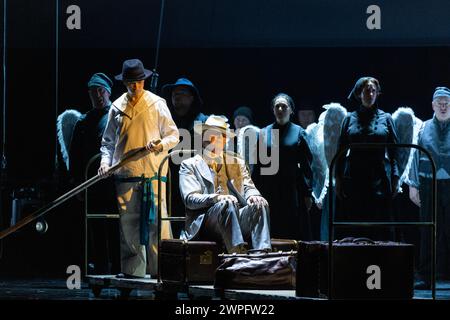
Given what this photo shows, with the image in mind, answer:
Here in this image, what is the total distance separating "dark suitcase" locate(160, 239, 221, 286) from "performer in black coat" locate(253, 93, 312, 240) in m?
2.07

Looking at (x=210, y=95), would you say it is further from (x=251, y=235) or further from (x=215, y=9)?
(x=251, y=235)

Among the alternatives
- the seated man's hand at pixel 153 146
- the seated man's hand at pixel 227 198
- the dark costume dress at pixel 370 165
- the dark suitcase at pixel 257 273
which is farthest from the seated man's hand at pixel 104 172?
the dark costume dress at pixel 370 165

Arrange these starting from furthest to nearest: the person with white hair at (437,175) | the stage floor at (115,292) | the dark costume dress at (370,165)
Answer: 1. the person with white hair at (437,175)
2. the dark costume dress at (370,165)
3. the stage floor at (115,292)

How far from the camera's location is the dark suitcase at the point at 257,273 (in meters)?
8.09

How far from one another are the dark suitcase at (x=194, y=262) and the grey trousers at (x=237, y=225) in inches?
4.8

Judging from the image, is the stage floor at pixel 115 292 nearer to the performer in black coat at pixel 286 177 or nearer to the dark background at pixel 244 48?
the performer in black coat at pixel 286 177

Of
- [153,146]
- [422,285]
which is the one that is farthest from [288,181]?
[153,146]

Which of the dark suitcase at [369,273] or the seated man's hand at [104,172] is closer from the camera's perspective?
the dark suitcase at [369,273]

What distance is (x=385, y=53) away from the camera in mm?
12266

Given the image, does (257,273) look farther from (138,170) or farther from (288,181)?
Result: (288,181)

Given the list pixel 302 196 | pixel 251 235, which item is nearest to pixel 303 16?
pixel 302 196

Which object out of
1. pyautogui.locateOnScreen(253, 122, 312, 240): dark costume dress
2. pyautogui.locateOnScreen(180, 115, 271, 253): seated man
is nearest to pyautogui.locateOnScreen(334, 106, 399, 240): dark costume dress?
pyautogui.locateOnScreen(253, 122, 312, 240): dark costume dress

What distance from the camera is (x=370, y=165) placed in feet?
33.3

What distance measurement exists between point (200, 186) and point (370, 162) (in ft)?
5.95
